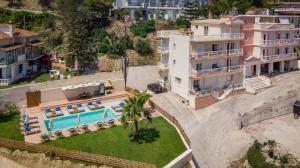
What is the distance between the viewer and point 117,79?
50.7 meters

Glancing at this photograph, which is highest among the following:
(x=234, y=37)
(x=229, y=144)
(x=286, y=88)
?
(x=234, y=37)

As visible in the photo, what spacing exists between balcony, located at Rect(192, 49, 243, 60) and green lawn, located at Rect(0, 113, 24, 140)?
2130 cm

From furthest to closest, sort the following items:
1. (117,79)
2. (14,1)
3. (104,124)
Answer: (14,1)
(117,79)
(104,124)

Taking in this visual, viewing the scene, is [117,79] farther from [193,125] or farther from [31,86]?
[193,125]

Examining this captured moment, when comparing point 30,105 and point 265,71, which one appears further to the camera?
point 265,71

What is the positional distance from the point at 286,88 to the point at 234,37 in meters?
9.39

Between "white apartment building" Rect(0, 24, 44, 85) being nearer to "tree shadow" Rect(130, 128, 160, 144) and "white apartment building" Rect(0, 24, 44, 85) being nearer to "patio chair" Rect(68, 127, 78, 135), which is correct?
"patio chair" Rect(68, 127, 78, 135)

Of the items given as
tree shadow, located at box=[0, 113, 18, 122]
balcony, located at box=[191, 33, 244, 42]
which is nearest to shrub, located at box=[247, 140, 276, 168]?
balcony, located at box=[191, 33, 244, 42]

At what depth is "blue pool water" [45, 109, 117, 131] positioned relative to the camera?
38156 mm

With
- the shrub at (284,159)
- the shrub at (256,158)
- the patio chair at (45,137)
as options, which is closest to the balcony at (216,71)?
the shrub at (256,158)

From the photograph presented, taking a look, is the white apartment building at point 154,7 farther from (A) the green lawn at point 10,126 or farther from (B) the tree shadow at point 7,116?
(A) the green lawn at point 10,126

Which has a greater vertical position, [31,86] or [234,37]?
[234,37]

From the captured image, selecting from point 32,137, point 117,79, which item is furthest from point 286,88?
point 32,137

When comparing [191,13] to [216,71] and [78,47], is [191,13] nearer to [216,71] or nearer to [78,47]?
[78,47]
